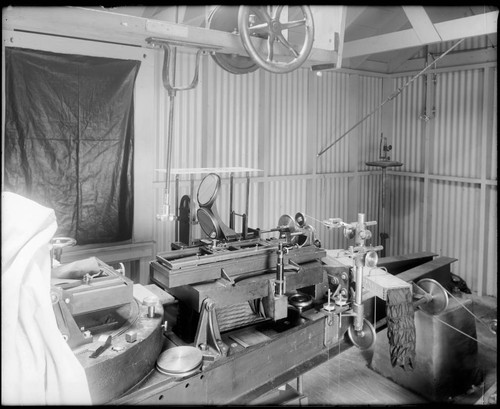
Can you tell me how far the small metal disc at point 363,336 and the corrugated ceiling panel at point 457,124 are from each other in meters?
3.61

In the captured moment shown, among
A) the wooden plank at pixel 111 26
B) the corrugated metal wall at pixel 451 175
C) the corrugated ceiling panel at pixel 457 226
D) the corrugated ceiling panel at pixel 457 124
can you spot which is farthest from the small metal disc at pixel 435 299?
the corrugated ceiling panel at pixel 457 124

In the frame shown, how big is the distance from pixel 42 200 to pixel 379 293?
2.64 m

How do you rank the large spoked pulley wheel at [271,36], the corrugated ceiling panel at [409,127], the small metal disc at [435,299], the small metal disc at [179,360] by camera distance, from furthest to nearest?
1. the corrugated ceiling panel at [409,127]
2. the small metal disc at [435,299]
3. the large spoked pulley wheel at [271,36]
4. the small metal disc at [179,360]

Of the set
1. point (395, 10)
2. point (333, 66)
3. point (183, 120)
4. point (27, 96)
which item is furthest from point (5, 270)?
point (395, 10)

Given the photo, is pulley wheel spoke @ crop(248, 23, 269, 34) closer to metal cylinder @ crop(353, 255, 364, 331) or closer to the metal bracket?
the metal bracket

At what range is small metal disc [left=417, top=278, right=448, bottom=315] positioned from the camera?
3338mm

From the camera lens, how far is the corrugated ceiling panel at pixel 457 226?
18.7 ft

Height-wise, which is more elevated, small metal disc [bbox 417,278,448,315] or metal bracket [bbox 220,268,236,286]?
metal bracket [bbox 220,268,236,286]

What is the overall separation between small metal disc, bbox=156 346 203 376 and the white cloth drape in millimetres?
661

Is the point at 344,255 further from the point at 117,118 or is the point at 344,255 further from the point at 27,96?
the point at 27,96

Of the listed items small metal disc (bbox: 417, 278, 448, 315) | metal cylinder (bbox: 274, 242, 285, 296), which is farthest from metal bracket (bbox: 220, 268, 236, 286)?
small metal disc (bbox: 417, 278, 448, 315)

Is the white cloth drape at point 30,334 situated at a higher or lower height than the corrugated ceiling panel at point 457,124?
lower

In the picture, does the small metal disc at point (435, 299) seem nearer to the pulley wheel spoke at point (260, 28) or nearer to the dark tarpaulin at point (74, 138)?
the pulley wheel spoke at point (260, 28)

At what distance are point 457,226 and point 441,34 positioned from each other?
259cm
